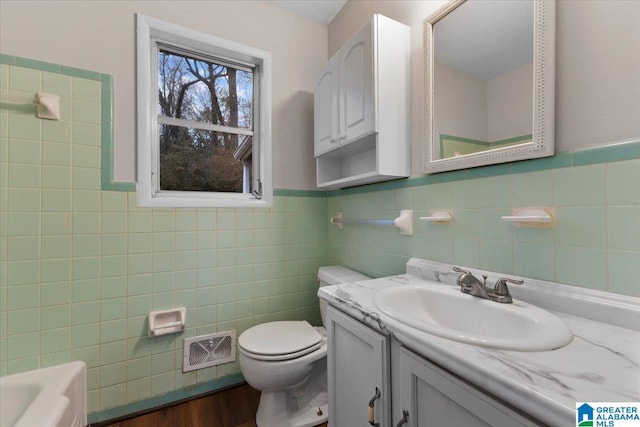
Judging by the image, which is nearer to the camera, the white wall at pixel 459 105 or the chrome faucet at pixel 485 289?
the chrome faucet at pixel 485 289

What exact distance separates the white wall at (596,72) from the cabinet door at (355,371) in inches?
31.8

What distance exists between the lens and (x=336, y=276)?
159cm

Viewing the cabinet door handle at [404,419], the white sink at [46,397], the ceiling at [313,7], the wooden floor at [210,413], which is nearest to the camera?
the cabinet door handle at [404,419]

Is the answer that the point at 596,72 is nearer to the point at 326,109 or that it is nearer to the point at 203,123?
the point at 326,109

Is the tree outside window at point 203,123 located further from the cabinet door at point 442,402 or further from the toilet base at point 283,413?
the cabinet door at point 442,402

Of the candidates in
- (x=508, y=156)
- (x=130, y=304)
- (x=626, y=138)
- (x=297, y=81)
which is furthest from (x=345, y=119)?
(x=130, y=304)

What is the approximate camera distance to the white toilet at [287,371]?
1244 mm

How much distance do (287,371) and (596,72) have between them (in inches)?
60.0

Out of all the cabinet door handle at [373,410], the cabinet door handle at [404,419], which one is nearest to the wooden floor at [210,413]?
the cabinet door handle at [373,410]

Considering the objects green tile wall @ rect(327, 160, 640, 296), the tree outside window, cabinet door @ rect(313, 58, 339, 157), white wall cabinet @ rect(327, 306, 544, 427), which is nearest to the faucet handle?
green tile wall @ rect(327, 160, 640, 296)

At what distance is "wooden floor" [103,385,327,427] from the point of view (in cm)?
137

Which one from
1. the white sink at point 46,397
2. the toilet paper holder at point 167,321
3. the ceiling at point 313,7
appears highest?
the ceiling at point 313,7

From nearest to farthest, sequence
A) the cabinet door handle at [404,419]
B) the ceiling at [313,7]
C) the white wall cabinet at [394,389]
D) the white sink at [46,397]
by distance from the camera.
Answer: the white wall cabinet at [394,389] < the cabinet door handle at [404,419] < the white sink at [46,397] < the ceiling at [313,7]

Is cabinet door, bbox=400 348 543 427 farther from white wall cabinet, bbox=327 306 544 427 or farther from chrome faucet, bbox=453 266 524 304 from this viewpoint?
chrome faucet, bbox=453 266 524 304
